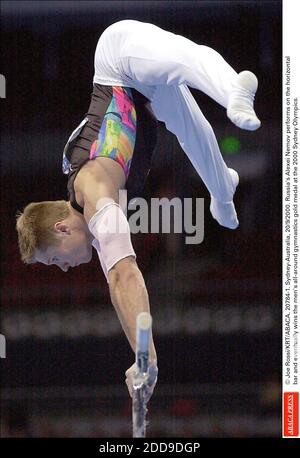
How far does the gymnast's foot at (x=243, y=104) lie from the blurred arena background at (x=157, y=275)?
1.96 m

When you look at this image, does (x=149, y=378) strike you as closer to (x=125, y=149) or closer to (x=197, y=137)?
(x=125, y=149)

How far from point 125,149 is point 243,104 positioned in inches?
40.8

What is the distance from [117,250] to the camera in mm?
4852

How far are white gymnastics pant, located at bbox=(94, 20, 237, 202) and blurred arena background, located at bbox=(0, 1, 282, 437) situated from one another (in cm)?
96

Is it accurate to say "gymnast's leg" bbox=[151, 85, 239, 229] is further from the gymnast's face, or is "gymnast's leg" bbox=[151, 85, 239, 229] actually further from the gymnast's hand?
the gymnast's hand

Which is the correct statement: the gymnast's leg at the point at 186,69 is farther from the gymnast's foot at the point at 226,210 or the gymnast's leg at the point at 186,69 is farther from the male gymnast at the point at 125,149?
the gymnast's foot at the point at 226,210

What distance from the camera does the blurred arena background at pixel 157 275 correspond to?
6559mm

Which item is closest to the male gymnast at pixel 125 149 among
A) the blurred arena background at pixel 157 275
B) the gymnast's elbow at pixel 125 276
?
the gymnast's elbow at pixel 125 276

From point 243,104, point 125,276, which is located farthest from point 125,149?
point 243,104

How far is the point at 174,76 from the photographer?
4.82m

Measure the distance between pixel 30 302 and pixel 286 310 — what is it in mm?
2418

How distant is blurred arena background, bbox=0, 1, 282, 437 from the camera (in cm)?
656

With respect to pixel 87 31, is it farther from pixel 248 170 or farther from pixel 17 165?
pixel 248 170

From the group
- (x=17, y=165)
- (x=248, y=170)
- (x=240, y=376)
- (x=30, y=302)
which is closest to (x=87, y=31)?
(x=17, y=165)
